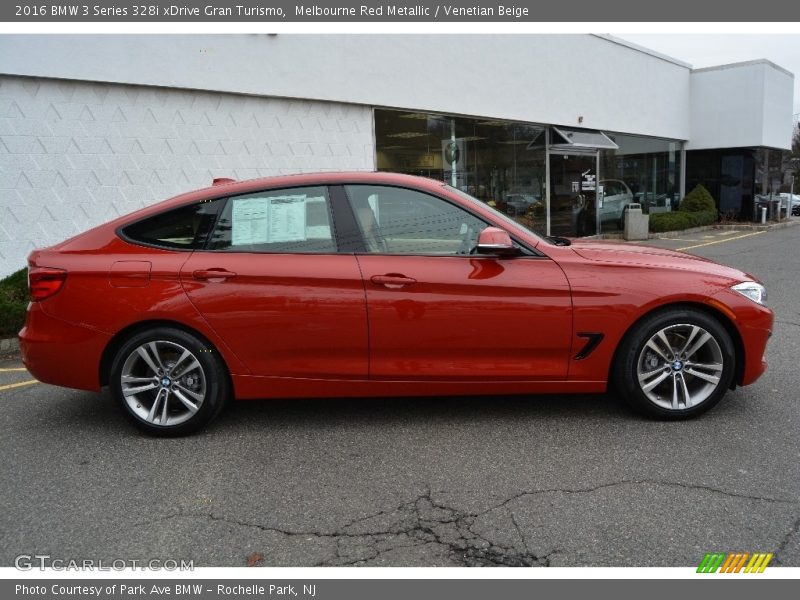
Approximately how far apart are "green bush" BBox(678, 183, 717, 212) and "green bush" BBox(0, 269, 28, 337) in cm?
2105

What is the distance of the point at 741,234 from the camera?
20531mm

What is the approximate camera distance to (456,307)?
405 centimetres

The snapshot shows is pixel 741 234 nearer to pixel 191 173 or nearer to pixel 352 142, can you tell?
pixel 352 142

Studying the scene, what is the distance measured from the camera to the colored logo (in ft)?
9.00

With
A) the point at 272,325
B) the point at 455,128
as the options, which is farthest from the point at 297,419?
the point at 455,128

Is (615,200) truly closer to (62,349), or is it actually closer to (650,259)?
(650,259)

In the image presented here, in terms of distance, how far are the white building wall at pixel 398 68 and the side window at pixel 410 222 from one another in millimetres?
6331

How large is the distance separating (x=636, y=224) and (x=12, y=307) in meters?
16.4

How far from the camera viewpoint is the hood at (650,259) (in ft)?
13.9

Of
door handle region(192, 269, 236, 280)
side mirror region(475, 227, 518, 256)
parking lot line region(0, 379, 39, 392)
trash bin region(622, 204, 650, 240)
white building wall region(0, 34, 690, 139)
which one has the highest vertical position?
white building wall region(0, 34, 690, 139)

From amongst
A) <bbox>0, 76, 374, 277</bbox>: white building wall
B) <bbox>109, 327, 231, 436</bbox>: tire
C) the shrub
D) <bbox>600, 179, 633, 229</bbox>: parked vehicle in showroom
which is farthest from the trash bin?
<bbox>109, 327, 231, 436</bbox>: tire

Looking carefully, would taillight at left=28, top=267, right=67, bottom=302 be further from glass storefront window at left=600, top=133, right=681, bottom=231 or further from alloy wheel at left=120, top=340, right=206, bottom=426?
glass storefront window at left=600, top=133, right=681, bottom=231

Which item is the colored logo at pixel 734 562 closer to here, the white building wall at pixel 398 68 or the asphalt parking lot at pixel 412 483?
the asphalt parking lot at pixel 412 483

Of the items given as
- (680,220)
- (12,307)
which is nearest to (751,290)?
(12,307)
